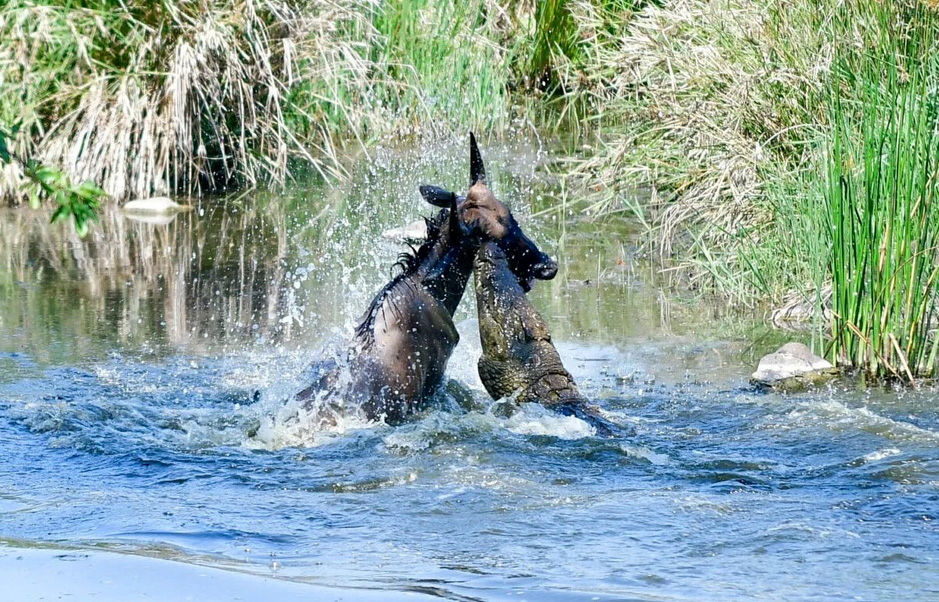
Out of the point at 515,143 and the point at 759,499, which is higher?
the point at 515,143

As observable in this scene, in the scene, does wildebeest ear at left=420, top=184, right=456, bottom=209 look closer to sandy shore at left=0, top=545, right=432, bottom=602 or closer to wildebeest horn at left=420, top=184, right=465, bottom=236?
wildebeest horn at left=420, top=184, right=465, bottom=236

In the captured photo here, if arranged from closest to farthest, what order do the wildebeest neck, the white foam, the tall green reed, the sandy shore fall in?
1. the sandy shore
2. the white foam
3. the wildebeest neck
4. the tall green reed

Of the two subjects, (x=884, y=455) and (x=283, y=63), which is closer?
(x=884, y=455)

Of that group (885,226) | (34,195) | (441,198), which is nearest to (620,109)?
(885,226)

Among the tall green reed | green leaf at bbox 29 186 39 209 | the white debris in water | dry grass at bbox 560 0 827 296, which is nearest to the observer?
green leaf at bbox 29 186 39 209

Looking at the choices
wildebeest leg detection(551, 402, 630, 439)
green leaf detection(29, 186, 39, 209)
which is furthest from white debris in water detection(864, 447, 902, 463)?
green leaf detection(29, 186, 39, 209)

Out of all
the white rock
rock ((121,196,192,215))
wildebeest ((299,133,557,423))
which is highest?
rock ((121,196,192,215))

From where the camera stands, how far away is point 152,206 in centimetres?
1185

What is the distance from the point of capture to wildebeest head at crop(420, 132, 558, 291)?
235 inches

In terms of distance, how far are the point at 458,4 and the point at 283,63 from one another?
256 cm

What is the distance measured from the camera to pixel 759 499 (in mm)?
5102

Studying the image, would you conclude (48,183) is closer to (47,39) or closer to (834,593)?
(834,593)

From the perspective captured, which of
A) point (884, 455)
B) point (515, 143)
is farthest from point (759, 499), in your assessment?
point (515, 143)

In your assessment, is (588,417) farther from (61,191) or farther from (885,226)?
(61,191)
